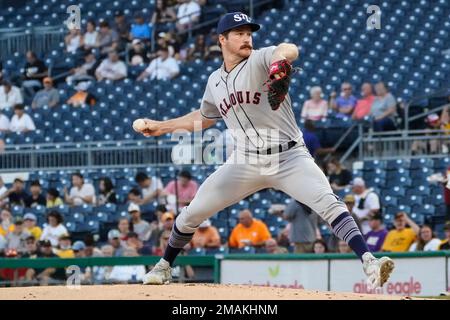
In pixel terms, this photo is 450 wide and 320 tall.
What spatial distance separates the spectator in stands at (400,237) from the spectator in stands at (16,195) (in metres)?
5.78

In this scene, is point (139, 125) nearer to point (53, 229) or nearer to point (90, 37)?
point (53, 229)

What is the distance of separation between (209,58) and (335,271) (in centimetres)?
724

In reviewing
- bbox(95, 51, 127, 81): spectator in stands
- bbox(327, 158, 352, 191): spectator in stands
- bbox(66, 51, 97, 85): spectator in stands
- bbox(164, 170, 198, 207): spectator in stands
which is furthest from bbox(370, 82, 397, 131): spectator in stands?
bbox(66, 51, 97, 85): spectator in stands

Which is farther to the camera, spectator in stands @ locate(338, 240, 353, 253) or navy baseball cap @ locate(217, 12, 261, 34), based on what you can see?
spectator in stands @ locate(338, 240, 353, 253)

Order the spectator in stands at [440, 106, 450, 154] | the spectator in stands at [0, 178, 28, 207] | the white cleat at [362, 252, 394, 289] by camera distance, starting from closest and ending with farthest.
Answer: the white cleat at [362, 252, 394, 289], the spectator in stands at [440, 106, 450, 154], the spectator in stands at [0, 178, 28, 207]

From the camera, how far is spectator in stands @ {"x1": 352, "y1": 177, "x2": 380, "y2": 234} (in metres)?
12.7

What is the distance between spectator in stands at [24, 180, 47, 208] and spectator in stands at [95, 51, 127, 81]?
2998mm

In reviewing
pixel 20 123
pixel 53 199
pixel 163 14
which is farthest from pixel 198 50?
pixel 53 199

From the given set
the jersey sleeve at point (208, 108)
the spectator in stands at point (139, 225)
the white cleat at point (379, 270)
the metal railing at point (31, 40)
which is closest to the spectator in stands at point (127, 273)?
the spectator in stands at point (139, 225)

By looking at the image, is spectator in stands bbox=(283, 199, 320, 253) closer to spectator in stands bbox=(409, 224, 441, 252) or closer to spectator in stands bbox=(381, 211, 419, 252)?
spectator in stands bbox=(381, 211, 419, 252)

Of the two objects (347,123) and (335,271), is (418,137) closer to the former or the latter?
(347,123)

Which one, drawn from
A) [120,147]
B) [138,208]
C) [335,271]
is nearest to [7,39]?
[120,147]

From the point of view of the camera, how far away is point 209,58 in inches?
697

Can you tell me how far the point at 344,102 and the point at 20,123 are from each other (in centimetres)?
523
